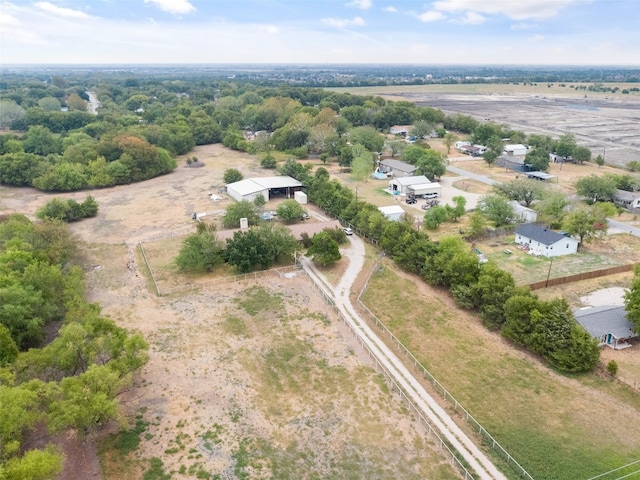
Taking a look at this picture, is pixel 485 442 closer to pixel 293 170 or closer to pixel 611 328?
pixel 611 328

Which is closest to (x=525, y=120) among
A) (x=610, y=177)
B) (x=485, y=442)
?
(x=610, y=177)

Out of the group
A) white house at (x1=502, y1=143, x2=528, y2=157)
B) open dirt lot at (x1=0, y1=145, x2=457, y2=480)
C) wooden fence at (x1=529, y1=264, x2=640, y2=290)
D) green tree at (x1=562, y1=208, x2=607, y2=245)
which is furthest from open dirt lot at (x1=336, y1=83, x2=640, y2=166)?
open dirt lot at (x1=0, y1=145, x2=457, y2=480)

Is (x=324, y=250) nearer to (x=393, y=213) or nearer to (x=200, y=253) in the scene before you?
(x=200, y=253)

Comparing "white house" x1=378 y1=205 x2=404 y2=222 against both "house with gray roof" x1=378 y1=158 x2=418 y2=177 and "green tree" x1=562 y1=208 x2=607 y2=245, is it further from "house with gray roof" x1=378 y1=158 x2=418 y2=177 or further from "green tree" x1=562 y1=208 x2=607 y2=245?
"house with gray roof" x1=378 y1=158 x2=418 y2=177

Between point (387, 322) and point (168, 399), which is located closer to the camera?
point (168, 399)

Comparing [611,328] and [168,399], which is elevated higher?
[611,328]

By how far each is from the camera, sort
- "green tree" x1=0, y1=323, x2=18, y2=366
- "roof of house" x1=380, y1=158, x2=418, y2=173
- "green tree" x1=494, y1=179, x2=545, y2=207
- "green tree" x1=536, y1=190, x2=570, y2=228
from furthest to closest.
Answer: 1. "roof of house" x1=380, y1=158, x2=418, y2=173
2. "green tree" x1=494, y1=179, x2=545, y2=207
3. "green tree" x1=536, y1=190, x2=570, y2=228
4. "green tree" x1=0, y1=323, x2=18, y2=366

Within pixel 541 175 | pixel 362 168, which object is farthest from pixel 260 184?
pixel 541 175
